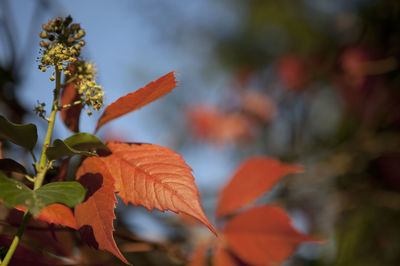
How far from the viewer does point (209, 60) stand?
326 centimetres

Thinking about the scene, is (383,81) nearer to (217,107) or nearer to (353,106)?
(353,106)

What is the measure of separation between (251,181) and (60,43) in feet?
1.34

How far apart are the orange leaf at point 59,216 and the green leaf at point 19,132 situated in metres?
0.06

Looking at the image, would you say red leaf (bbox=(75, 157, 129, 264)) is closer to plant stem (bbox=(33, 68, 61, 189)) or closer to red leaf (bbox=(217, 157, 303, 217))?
plant stem (bbox=(33, 68, 61, 189))

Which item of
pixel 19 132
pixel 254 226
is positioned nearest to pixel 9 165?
pixel 19 132

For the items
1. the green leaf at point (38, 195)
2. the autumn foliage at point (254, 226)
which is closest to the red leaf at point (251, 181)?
the autumn foliage at point (254, 226)

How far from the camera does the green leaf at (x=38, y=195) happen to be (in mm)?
217

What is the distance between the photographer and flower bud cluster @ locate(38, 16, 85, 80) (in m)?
0.30

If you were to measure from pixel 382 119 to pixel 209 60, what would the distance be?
82.6 inches

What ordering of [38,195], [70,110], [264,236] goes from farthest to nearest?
[264,236] → [70,110] → [38,195]

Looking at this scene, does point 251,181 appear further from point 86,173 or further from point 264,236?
point 86,173

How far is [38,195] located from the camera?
233 millimetres

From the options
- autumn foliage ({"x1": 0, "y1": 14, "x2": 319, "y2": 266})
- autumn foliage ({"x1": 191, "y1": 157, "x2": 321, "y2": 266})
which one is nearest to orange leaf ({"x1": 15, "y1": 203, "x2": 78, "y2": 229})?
autumn foliage ({"x1": 0, "y1": 14, "x2": 319, "y2": 266})

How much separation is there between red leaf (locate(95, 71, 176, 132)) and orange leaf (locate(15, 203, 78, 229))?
0.10m
